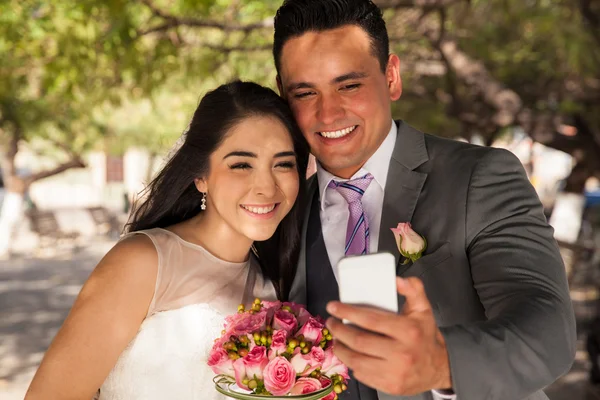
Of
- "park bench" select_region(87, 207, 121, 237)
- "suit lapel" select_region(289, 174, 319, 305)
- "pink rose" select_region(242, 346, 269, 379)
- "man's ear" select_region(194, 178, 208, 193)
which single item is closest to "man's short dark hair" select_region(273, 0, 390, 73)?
"man's ear" select_region(194, 178, 208, 193)

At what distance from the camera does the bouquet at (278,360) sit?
2.26 meters

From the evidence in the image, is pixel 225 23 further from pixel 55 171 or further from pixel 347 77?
pixel 55 171

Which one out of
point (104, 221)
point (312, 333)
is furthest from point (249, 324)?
point (104, 221)

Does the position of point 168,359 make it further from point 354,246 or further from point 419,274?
point 419,274

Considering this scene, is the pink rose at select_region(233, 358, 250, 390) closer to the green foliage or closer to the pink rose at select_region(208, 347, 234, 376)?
the pink rose at select_region(208, 347, 234, 376)

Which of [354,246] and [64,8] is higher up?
[64,8]

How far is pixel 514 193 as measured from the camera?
2398 millimetres

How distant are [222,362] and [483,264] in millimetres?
874

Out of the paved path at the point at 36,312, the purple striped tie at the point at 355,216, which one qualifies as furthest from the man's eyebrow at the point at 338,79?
the paved path at the point at 36,312

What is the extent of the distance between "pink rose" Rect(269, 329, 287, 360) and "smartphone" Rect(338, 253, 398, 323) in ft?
3.03

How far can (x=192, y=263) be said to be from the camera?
315 cm

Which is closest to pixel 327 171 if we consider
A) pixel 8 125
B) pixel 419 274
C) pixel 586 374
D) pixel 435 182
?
pixel 435 182

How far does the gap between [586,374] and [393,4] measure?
15.5 feet

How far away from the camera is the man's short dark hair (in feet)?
9.54
